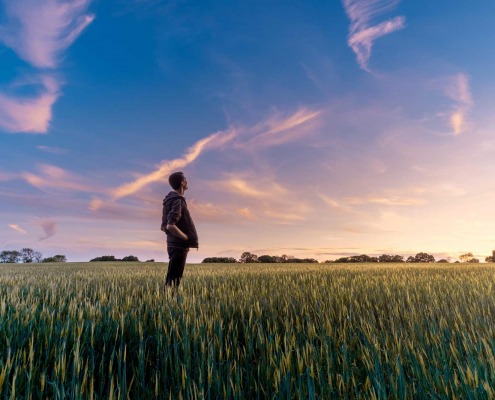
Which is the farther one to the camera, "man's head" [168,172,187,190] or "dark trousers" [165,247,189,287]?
"man's head" [168,172,187,190]

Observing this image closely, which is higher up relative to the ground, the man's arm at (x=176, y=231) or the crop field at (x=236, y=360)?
the man's arm at (x=176, y=231)

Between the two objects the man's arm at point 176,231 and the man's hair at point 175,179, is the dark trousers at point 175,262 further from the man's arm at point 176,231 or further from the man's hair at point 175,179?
the man's hair at point 175,179

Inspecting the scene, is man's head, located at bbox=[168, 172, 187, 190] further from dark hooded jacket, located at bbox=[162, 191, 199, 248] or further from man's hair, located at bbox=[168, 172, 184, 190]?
dark hooded jacket, located at bbox=[162, 191, 199, 248]

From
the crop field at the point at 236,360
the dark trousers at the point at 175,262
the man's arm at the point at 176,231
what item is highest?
the man's arm at the point at 176,231

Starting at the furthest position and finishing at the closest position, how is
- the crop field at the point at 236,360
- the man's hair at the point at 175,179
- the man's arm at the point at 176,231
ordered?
the man's hair at the point at 175,179 < the man's arm at the point at 176,231 < the crop field at the point at 236,360

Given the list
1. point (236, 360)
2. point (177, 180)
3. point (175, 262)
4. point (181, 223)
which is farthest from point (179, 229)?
point (236, 360)

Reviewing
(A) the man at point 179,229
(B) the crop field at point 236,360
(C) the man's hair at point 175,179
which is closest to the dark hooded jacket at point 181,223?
(A) the man at point 179,229

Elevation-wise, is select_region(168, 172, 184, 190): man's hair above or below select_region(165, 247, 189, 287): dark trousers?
above

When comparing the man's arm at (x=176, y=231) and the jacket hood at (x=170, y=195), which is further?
the jacket hood at (x=170, y=195)

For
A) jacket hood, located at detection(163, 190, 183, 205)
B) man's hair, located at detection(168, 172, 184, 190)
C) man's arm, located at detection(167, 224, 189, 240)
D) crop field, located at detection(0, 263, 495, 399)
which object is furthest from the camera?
man's hair, located at detection(168, 172, 184, 190)

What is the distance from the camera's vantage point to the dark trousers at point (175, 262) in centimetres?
575

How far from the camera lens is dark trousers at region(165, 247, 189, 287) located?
18.9ft

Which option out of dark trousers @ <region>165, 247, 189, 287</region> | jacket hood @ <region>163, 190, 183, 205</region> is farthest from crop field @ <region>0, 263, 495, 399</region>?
jacket hood @ <region>163, 190, 183, 205</region>

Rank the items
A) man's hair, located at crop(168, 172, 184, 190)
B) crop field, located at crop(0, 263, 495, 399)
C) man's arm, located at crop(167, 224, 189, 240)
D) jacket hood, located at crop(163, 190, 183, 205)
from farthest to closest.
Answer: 1. man's hair, located at crop(168, 172, 184, 190)
2. jacket hood, located at crop(163, 190, 183, 205)
3. man's arm, located at crop(167, 224, 189, 240)
4. crop field, located at crop(0, 263, 495, 399)
